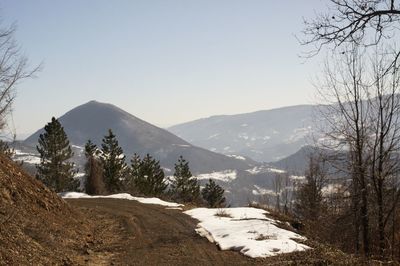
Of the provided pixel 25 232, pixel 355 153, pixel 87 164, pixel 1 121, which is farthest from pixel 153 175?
pixel 25 232

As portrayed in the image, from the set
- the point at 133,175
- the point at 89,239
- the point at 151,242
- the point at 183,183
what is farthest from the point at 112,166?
the point at 151,242

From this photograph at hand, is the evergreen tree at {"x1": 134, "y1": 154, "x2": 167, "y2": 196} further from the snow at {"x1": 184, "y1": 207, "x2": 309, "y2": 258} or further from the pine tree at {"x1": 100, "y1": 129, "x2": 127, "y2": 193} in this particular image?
the snow at {"x1": 184, "y1": 207, "x2": 309, "y2": 258}

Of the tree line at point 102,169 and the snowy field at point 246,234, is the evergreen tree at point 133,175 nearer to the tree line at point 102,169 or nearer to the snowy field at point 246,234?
the tree line at point 102,169

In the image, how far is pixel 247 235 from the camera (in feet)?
54.3

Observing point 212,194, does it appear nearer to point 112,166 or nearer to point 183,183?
point 183,183

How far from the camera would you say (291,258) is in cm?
1261

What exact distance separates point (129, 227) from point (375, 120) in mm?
11579

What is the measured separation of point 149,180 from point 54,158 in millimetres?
12382

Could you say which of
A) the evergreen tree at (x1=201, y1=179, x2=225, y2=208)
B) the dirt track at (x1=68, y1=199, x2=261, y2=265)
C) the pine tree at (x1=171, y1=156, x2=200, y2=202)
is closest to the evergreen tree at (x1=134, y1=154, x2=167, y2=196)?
the pine tree at (x1=171, y1=156, x2=200, y2=202)

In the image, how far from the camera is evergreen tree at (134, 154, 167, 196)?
56.3 metres

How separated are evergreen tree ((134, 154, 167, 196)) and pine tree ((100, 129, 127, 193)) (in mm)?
2492

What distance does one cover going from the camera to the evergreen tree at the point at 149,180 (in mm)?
56312

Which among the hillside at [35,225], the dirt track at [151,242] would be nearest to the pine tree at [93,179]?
the dirt track at [151,242]

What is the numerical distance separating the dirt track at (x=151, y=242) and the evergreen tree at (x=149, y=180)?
103 feet
